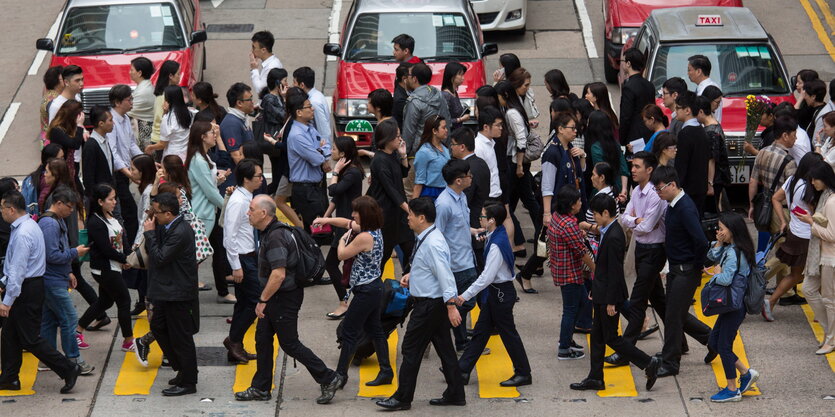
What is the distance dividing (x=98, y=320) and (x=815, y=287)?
6805 mm

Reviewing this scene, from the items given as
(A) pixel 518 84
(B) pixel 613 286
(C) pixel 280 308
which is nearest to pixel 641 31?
(A) pixel 518 84

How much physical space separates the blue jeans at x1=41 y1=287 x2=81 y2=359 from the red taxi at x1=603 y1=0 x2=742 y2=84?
1034 cm

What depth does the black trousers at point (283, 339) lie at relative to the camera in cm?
1012

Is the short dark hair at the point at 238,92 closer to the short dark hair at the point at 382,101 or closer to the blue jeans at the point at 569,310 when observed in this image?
the short dark hair at the point at 382,101

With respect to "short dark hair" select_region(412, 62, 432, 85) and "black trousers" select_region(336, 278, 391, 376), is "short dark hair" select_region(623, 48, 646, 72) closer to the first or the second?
"short dark hair" select_region(412, 62, 432, 85)

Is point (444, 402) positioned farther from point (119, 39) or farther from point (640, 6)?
point (640, 6)

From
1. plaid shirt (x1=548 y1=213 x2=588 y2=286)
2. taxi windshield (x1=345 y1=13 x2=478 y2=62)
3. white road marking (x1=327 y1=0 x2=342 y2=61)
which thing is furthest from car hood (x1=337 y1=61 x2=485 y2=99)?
plaid shirt (x1=548 y1=213 x2=588 y2=286)

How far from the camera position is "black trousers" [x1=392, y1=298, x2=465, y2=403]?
10.0 m

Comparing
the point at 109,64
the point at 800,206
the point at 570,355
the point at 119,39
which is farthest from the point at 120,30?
the point at 800,206

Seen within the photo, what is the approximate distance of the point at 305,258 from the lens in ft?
33.3

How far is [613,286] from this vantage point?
33.8 feet

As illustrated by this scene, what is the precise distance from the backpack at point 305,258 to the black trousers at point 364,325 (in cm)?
46

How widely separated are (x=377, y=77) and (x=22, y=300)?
7.02 meters

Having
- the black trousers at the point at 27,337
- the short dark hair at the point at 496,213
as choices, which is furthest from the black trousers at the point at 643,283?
the black trousers at the point at 27,337
